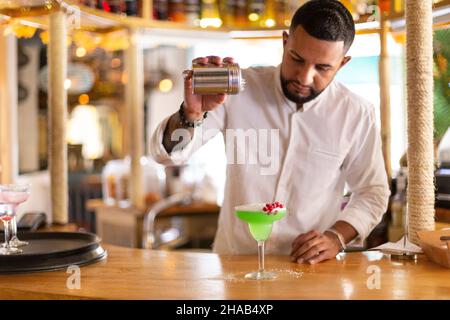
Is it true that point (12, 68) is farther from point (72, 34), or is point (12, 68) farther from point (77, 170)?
point (72, 34)

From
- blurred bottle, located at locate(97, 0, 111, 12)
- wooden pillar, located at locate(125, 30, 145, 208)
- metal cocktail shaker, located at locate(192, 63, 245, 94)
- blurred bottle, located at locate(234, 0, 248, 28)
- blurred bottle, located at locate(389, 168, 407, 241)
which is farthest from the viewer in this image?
wooden pillar, located at locate(125, 30, 145, 208)

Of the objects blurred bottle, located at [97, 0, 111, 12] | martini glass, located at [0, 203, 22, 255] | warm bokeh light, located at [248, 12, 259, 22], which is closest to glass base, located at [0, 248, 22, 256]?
martini glass, located at [0, 203, 22, 255]

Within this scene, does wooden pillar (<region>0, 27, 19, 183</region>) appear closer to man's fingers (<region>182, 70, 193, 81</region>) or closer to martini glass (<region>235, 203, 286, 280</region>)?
man's fingers (<region>182, 70, 193, 81</region>)

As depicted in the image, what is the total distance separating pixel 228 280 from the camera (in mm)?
1732

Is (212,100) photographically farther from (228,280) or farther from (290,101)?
(228,280)

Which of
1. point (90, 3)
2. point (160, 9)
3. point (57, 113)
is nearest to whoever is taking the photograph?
point (57, 113)

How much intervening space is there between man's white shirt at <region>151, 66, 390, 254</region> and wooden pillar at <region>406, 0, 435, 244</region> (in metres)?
0.20

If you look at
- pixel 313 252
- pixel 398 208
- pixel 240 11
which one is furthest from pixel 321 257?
pixel 240 11

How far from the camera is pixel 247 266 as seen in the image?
6.32 ft

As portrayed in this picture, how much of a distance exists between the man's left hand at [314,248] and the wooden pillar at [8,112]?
4223 mm

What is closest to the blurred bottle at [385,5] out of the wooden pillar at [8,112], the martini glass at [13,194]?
the martini glass at [13,194]

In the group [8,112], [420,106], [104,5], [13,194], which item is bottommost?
[13,194]

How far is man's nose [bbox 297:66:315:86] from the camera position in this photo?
2094 mm

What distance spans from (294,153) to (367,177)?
0.29 meters
